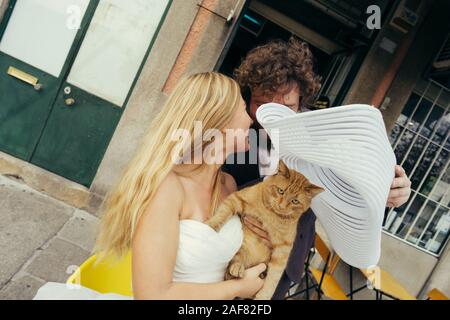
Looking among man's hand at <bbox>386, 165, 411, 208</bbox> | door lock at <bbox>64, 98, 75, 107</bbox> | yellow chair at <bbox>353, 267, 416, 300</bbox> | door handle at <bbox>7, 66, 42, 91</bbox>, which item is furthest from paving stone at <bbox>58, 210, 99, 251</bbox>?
man's hand at <bbox>386, 165, 411, 208</bbox>

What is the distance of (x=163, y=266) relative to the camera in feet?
3.78

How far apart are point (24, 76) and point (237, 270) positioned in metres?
4.12

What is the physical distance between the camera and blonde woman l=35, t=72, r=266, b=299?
1139mm

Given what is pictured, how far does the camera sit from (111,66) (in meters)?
4.12

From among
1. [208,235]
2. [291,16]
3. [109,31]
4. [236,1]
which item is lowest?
[208,235]

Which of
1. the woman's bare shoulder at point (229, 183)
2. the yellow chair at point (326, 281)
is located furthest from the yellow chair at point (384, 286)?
the woman's bare shoulder at point (229, 183)

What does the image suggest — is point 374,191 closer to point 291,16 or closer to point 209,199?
point 209,199

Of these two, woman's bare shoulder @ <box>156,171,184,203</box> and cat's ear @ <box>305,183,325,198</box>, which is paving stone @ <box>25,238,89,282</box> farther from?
cat's ear @ <box>305,183,325,198</box>

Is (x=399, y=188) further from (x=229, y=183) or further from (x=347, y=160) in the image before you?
(x=229, y=183)

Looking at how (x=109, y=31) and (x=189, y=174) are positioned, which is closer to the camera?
(x=189, y=174)

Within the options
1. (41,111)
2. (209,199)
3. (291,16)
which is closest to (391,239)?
(291,16)
